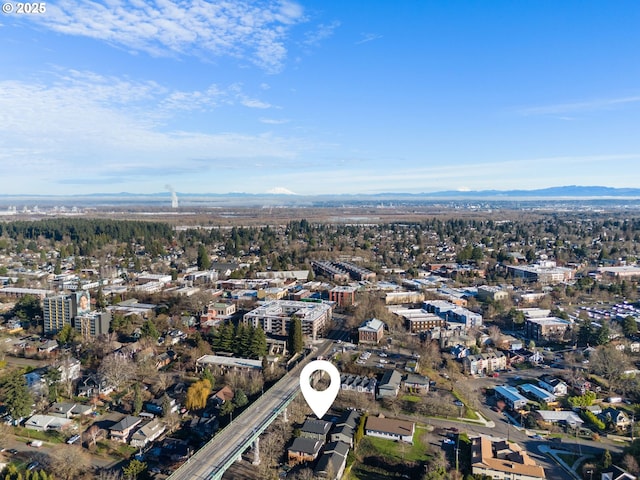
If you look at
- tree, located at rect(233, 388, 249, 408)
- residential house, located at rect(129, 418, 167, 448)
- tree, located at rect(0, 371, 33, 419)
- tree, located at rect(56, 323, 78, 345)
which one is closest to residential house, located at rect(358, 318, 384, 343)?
tree, located at rect(233, 388, 249, 408)

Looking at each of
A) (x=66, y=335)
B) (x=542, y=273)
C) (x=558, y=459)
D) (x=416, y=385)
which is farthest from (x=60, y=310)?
(x=542, y=273)

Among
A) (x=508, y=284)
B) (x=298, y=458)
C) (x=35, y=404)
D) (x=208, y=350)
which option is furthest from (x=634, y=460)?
(x=508, y=284)

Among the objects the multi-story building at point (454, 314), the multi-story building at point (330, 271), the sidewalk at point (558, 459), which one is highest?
the multi-story building at point (330, 271)

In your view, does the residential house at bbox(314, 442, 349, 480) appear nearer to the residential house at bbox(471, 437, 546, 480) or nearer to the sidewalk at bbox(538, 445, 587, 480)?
the residential house at bbox(471, 437, 546, 480)

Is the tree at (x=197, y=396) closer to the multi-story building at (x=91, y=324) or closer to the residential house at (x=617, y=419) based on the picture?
the multi-story building at (x=91, y=324)

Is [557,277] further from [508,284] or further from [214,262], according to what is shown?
[214,262]

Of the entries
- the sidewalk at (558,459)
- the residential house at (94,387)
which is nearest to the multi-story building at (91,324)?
the residential house at (94,387)

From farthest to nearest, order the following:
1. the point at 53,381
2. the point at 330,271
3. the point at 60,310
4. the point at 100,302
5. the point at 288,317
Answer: the point at 330,271, the point at 100,302, the point at 288,317, the point at 60,310, the point at 53,381

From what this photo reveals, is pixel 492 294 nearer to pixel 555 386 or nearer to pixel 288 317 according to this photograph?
pixel 555 386
